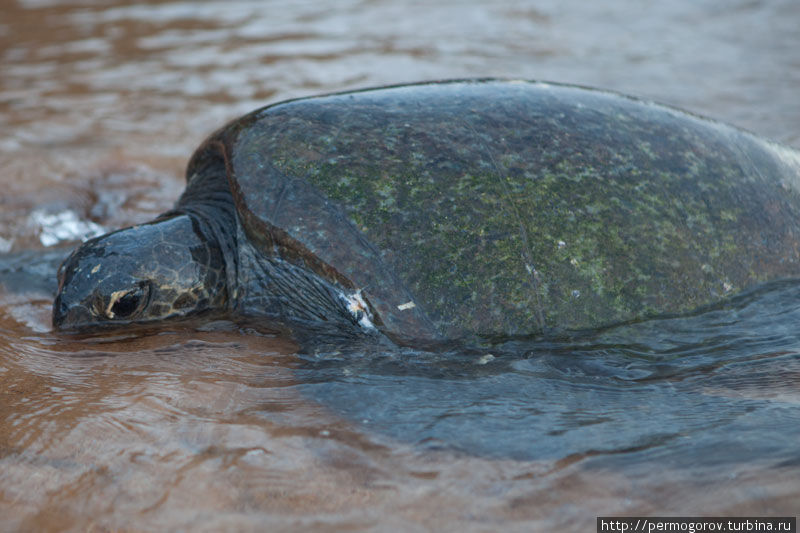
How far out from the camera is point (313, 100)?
3.12 m

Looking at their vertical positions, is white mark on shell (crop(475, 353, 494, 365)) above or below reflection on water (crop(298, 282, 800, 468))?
above

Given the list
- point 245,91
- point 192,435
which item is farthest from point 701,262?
point 245,91

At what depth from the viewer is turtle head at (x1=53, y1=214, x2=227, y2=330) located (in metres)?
2.91

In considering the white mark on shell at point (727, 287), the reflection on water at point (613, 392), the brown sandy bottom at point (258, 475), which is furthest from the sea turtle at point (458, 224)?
the brown sandy bottom at point (258, 475)

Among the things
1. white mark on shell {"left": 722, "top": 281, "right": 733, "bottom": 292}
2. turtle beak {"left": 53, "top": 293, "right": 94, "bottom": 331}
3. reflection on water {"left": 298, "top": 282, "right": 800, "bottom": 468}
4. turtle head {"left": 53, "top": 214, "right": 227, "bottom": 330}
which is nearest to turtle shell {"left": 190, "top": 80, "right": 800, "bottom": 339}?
white mark on shell {"left": 722, "top": 281, "right": 733, "bottom": 292}

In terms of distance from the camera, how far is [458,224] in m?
2.68

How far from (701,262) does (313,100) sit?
1.82 metres

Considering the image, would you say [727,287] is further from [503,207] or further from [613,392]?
[503,207]

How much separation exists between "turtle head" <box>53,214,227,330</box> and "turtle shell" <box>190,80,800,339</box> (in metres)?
0.31

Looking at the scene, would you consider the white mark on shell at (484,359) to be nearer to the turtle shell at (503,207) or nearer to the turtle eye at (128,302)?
the turtle shell at (503,207)

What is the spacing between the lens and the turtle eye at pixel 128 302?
2.93 metres

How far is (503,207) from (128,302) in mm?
1642

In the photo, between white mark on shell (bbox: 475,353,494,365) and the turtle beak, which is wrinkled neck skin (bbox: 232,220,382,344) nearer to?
white mark on shell (bbox: 475,353,494,365)

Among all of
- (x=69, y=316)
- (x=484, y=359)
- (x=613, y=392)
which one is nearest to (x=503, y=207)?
(x=484, y=359)
